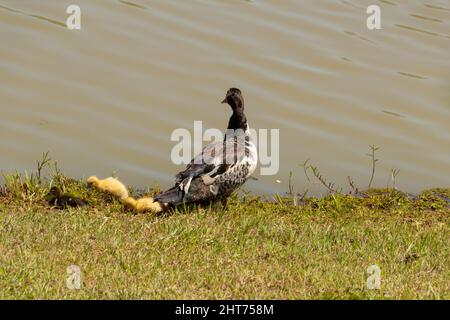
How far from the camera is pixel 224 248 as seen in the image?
8273 mm

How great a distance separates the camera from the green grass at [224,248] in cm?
711

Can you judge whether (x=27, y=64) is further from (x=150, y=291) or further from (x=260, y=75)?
(x=150, y=291)

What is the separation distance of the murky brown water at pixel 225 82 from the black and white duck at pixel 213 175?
1.24m

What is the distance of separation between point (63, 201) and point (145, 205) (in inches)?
31.5

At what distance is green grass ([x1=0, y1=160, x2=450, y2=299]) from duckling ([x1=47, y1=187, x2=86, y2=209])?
0.09 meters

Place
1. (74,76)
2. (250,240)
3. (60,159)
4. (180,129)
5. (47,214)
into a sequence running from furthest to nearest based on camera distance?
(74,76)
(180,129)
(60,159)
(47,214)
(250,240)

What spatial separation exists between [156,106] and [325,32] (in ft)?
10.6

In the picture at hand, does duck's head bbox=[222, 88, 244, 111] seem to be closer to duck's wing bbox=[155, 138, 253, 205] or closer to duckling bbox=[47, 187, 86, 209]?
duck's wing bbox=[155, 138, 253, 205]

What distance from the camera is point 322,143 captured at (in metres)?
12.1

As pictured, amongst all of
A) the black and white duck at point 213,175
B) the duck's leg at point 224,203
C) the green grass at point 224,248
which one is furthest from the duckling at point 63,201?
the duck's leg at point 224,203

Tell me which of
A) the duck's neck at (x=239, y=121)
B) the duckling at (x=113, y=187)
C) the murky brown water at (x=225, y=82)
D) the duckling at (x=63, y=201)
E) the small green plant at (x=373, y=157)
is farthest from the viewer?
the murky brown water at (x=225, y=82)

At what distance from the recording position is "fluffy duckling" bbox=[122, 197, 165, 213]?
31.0 ft

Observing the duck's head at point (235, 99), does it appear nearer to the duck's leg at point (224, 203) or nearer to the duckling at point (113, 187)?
the duck's leg at point (224, 203)
